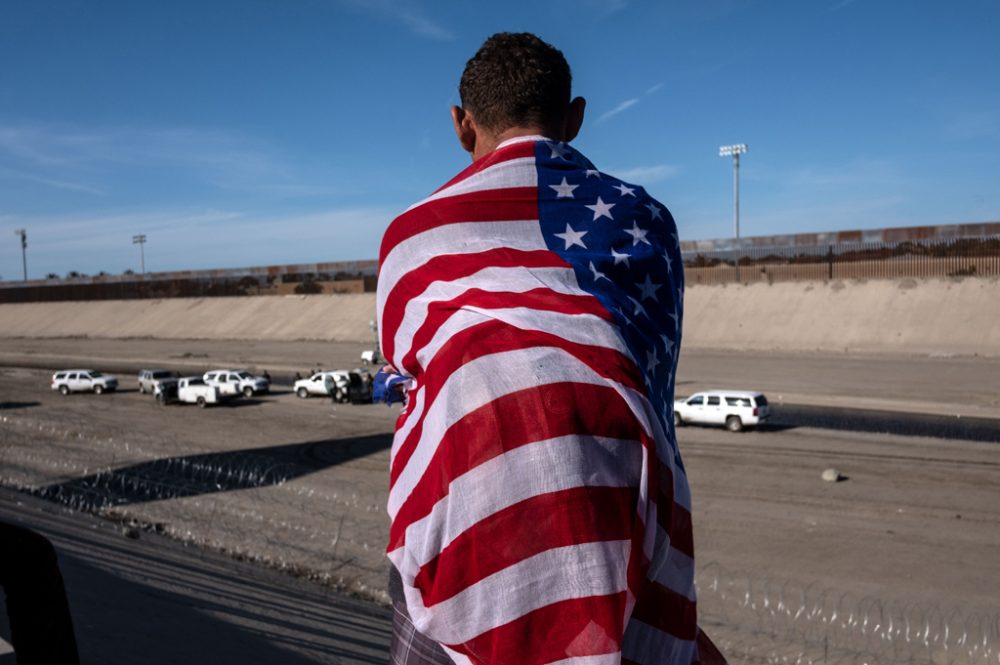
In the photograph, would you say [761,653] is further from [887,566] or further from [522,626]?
[522,626]

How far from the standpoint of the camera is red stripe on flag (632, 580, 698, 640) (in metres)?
1.38

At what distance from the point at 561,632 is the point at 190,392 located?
1358 inches

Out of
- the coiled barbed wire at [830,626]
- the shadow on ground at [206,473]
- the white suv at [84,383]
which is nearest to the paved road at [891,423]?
the shadow on ground at [206,473]

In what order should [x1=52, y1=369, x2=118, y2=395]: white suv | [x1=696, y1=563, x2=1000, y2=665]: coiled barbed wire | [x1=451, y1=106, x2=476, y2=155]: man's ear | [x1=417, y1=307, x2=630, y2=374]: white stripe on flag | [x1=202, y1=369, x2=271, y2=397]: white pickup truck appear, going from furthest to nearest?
1. [x1=52, y1=369, x2=118, y2=395]: white suv
2. [x1=202, y1=369, x2=271, y2=397]: white pickup truck
3. [x1=696, y1=563, x2=1000, y2=665]: coiled barbed wire
4. [x1=451, y1=106, x2=476, y2=155]: man's ear
5. [x1=417, y1=307, x2=630, y2=374]: white stripe on flag

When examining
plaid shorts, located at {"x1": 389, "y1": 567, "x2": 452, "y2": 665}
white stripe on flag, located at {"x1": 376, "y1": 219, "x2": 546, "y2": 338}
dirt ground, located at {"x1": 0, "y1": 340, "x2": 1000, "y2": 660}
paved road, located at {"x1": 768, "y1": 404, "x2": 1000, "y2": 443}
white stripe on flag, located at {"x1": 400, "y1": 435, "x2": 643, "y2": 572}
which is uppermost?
white stripe on flag, located at {"x1": 376, "y1": 219, "x2": 546, "y2": 338}

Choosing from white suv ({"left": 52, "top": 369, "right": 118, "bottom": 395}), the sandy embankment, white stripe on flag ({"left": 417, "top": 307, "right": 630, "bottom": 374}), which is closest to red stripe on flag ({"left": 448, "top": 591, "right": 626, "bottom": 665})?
white stripe on flag ({"left": 417, "top": 307, "right": 630, "bottom": 374})

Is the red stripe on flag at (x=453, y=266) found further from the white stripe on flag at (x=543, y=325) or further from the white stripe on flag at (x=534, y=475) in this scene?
the white stripe on flag at (x=534, y=475)

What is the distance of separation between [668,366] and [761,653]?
8917mm

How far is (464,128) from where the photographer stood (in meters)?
1.73

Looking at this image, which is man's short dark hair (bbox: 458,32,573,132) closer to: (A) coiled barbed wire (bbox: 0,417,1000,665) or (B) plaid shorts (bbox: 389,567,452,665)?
(B) plaid shorts (bbox: 389,567,452,665)

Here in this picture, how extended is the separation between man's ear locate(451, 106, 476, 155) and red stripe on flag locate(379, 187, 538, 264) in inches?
10.1

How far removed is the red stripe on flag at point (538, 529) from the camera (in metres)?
1.22

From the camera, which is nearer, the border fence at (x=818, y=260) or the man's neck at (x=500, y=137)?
the man's neck at (x=500, y=137)

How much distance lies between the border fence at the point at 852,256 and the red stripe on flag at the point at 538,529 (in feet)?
171
